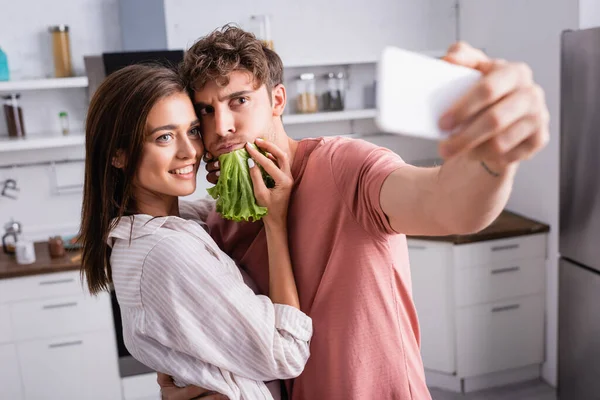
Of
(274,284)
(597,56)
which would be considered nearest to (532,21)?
(597,56)

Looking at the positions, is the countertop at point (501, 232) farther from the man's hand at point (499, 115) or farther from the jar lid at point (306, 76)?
the man's hand at point (499, 115)

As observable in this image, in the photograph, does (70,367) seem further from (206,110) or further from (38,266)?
(206,110)

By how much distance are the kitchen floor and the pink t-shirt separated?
239cm

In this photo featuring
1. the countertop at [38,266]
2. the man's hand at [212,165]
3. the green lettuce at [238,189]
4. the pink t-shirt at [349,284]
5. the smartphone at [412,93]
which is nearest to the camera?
the smartphone at [412,93]

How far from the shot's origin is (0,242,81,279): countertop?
3234 millimetres

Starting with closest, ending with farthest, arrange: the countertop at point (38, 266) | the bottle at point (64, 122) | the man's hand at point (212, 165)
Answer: the man's hand at point (212, 165) < the countertop at point (38, 266) < the bottle at point (64, 122)

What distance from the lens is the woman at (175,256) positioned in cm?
128

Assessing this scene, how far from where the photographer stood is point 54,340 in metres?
3.35

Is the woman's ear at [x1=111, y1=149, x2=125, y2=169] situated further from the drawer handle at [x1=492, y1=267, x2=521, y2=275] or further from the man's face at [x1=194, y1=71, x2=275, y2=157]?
the drawer handle at [x1=492, y1=267, x2=521, y2=275]

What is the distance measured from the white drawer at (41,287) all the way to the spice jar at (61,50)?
1.19 metres

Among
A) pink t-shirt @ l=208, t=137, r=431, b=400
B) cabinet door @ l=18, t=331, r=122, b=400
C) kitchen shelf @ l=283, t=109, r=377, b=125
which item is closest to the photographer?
pink t-shirt @ l=208, t=137, r=431, b=400

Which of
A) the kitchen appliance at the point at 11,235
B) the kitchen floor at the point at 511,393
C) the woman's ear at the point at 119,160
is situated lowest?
the kitchen floor at the point at 511,393

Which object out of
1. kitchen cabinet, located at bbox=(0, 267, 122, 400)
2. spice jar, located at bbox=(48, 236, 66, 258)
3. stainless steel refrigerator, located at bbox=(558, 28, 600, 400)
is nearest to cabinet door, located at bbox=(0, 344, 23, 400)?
kitchen cabinet, located at bbox=(0, 267, 122, 400)

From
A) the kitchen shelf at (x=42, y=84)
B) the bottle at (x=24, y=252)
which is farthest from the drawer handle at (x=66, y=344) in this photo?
the kitchen shelf at (x=42, y=84)
